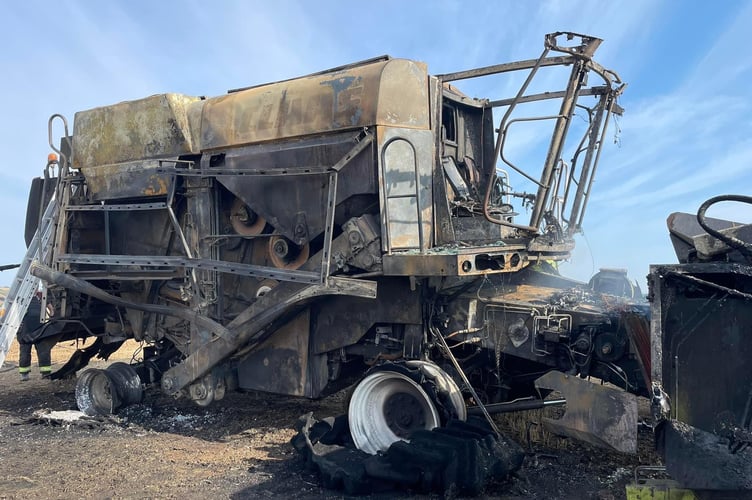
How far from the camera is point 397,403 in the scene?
16.9 ft

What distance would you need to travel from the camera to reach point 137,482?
4730 mm

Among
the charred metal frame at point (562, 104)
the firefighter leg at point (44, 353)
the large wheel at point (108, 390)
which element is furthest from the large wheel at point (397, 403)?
the firefighter leg at point (44, 353)

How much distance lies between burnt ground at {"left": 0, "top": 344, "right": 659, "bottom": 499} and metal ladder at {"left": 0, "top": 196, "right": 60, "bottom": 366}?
37.7 inches

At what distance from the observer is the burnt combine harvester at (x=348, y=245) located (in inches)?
199

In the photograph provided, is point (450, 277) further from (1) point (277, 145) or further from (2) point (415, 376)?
(1) point (277, 145)

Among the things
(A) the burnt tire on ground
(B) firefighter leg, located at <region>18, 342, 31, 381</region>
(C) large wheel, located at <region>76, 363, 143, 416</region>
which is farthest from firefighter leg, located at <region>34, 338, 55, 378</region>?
(A) the burnt tire on ground

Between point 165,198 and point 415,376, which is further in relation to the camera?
point 165,198

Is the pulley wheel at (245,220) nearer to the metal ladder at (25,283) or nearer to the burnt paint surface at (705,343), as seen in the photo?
the metal ladder at (25,283)

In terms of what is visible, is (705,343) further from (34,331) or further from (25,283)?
(34,331)

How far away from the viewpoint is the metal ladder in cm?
723

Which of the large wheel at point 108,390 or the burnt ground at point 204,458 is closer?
the burnt ground at point 204,458

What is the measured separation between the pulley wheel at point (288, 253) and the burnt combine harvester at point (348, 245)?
24mm

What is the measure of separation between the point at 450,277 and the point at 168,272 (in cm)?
318

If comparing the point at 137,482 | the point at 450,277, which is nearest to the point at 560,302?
the point at 450,277
